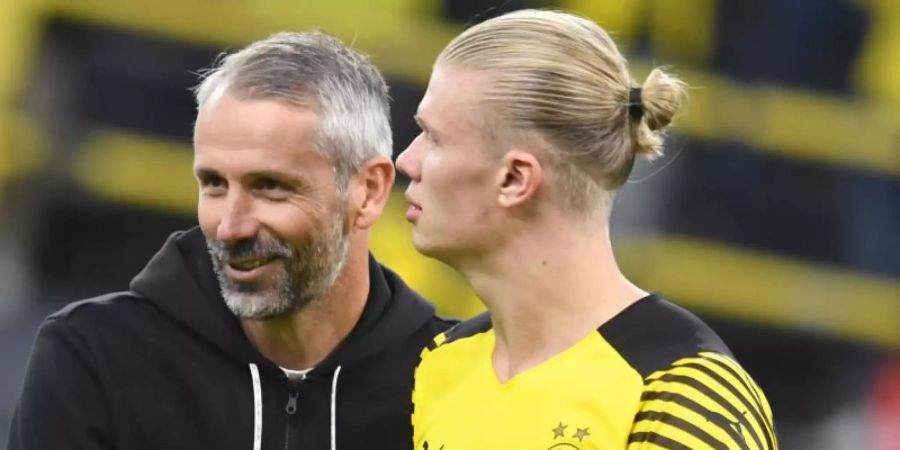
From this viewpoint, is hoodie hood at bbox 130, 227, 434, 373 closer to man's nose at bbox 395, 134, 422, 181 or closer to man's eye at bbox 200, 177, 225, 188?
man's eye at bbox 200, 177, 225, 188

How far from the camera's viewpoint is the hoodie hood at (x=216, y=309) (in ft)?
8.56

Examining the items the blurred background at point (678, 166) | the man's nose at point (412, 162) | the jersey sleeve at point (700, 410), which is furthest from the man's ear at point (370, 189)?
the blurred background at point (678, 166)

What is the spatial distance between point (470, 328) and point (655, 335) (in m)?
0.38

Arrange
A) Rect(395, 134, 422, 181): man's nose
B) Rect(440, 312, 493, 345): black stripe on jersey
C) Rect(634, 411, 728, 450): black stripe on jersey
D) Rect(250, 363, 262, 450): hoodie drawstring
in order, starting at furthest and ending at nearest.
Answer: Rect(250, 363, 262, 450): hoodie drawstring → Rect(440, 312, 493, 345): black stripe on jersey → Rect(395, 134, 422, 181): man's nose → Rect(634, 411, 728, 450): black stripe on jersey

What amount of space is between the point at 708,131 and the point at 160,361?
306 cm

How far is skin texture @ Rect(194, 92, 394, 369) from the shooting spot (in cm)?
248

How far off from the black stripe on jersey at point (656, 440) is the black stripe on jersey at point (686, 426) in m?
0.02

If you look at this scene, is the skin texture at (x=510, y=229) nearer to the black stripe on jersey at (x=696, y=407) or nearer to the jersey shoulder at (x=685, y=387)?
the jersey shoulder at (x=685, y=387)

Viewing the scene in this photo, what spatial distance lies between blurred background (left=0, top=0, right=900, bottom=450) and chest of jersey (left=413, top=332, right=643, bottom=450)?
2426mm

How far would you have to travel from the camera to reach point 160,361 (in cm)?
259

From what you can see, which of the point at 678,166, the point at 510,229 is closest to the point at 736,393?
the point at 510,229

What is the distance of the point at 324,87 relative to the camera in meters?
2.61

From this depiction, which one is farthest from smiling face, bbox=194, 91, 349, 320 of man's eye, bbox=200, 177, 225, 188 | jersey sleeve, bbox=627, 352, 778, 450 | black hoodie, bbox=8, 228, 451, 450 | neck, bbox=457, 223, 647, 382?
jersey sleeve, bbox=627, 352, 778, 450

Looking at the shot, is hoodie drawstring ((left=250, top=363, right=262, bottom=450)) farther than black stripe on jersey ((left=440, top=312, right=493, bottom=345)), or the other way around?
hoodie drawstring ((left=250, top=363, right=262, bottom=450))
